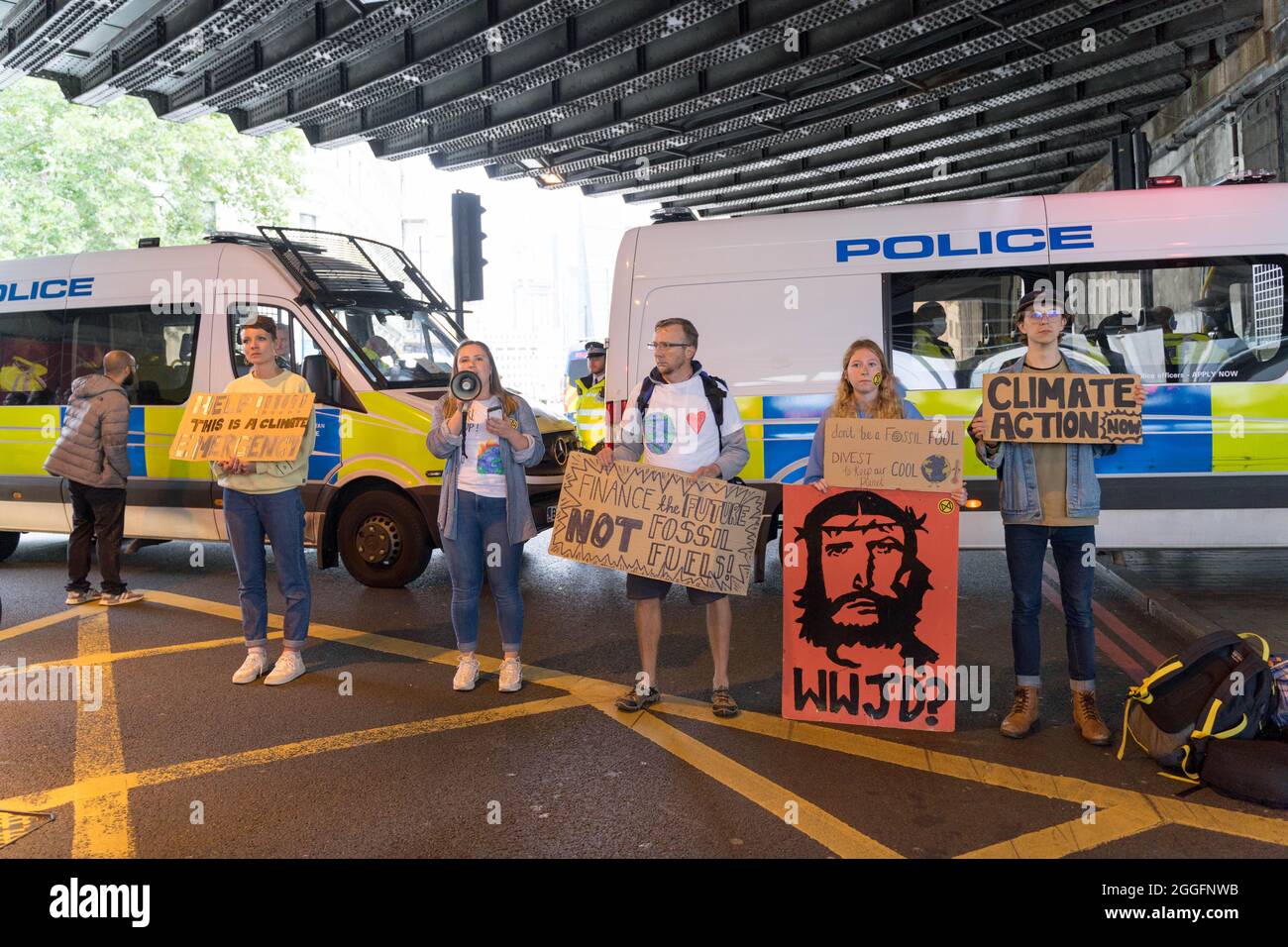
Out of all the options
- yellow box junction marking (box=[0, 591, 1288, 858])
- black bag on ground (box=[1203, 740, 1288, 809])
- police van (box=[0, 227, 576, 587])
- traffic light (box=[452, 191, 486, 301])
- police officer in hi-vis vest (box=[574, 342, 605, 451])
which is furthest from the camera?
police officer in hi-vis vest (box=[574, 342, 605, 451])

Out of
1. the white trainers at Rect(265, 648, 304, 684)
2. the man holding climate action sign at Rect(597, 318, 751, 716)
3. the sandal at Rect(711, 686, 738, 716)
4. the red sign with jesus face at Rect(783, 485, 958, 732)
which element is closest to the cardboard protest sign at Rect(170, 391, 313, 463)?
the white trainers at Rect(265, 648, 304, 684)

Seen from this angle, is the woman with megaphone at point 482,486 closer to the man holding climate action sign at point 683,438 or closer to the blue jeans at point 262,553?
the man holding climate action sign at point 683,438

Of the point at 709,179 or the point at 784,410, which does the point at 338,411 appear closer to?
the point at 784,410

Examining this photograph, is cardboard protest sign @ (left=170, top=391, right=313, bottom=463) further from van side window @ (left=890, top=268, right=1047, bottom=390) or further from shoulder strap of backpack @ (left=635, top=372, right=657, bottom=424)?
van side window @ (left=890, top=268, right=1047, bottom=390)

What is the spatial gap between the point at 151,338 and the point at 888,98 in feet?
28.9

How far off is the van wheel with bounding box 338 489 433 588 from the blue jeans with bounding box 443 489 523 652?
9.09 feet

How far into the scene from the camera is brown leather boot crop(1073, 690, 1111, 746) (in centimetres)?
481

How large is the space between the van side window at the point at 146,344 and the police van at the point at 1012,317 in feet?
12.2

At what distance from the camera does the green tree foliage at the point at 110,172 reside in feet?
83.1

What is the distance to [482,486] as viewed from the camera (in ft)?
18.7

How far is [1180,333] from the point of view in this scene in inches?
286

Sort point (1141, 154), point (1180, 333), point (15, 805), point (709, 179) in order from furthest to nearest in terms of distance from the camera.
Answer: point (709, 179), point (1141, 154), point (1180, 333), point (15, 805)
